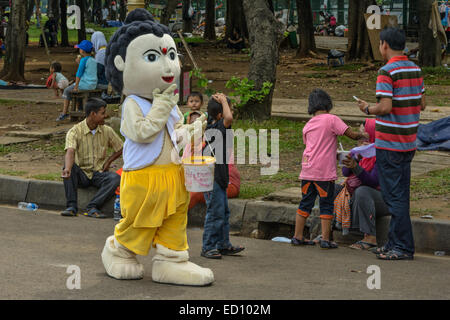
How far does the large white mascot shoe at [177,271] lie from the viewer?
5488mm

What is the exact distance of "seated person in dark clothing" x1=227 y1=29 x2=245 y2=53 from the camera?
33781 millimetres

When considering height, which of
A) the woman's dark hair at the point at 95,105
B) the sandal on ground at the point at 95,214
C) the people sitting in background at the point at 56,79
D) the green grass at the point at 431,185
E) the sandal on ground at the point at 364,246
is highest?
the woman's dark hair at the point at 95,105

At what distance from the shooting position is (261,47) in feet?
41.1

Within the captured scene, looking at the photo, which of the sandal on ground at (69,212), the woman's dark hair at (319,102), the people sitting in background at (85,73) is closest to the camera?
the woman's dark hair at (319,102)

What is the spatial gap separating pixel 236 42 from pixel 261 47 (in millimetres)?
21580

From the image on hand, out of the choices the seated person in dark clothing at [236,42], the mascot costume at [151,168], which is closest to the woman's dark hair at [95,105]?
the mascot costume at [151,168]

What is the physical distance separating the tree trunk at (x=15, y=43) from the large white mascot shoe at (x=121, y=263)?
1473 centimetres

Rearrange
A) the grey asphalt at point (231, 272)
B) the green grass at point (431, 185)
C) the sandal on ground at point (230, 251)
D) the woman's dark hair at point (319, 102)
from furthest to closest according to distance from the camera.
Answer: the green grass at point (431, 185) → the woman's dark hair at point (319, 102) → the sandal on ground at point (230, 251) → the grey asphalt at point (231, 272)

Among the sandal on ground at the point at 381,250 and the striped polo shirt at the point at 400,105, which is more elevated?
the striped polo shirt at the point at 400,105

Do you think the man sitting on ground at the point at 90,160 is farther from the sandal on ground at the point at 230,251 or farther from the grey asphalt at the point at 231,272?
the sandal on ground at the point at 230,251

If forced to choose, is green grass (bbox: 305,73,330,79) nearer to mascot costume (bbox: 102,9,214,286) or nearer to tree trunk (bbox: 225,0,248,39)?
tree trunk (bbox: 225,0,248,39)

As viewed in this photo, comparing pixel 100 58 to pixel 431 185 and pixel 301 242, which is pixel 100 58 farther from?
pixel 301 242

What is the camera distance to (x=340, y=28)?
4328cm

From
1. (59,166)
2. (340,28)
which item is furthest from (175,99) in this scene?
(340,28)
